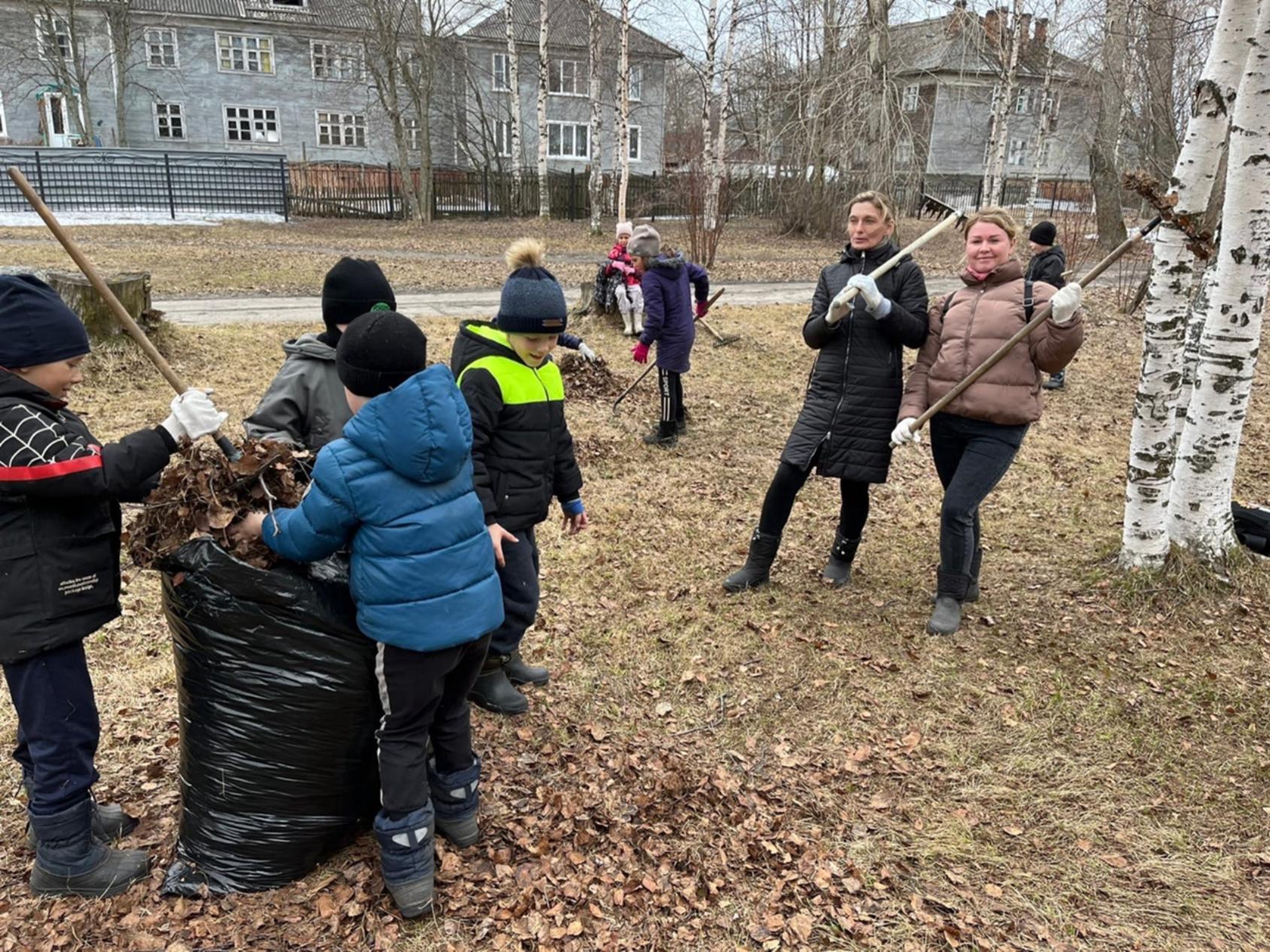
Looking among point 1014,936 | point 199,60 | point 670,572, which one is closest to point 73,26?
point 199,60

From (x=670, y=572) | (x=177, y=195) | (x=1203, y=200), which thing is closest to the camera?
(x=1203, y=200)

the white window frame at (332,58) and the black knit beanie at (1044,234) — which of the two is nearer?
the black knit beanie at (1044,234)

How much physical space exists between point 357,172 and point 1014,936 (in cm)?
2799

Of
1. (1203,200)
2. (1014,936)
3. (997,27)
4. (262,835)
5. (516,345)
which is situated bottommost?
(1014,936)

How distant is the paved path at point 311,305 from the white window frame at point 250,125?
25.1 metres

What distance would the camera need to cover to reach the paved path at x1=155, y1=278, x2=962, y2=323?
10.5 metres

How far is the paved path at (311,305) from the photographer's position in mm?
10547

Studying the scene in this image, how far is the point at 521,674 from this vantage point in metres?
3.72

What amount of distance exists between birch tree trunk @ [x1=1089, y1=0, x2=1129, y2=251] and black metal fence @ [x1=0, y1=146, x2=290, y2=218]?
20.3m

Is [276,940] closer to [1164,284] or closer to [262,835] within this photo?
[262,835]

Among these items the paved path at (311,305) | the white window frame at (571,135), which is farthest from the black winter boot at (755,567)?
the white window frame at (571,135)

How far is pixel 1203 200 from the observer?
4074mm

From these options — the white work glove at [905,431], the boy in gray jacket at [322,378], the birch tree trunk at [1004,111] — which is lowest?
the white work glove at [905,431]

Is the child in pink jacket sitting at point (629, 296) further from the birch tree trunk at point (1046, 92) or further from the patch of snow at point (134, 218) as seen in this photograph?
the patch of snow at point (134, 218)
